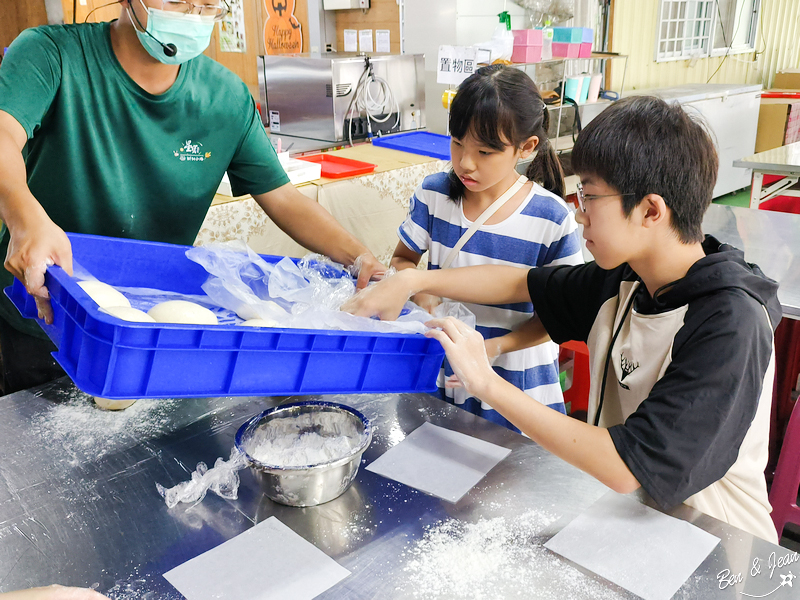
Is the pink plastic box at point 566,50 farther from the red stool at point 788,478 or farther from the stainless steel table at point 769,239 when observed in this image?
the red stool at point 788,478

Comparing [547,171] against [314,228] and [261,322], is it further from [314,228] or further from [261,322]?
[261,322]

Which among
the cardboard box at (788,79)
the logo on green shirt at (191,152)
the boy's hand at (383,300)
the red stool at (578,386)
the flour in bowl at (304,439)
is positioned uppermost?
the cardboard box at (788,79)

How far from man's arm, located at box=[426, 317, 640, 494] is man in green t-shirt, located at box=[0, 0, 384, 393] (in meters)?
0.45

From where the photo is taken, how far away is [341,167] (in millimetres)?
2863

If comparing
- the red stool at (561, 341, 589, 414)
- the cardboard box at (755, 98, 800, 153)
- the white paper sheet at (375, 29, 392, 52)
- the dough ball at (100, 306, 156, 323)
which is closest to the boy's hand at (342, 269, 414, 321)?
the dough ball at (100, 306, 156, 323)

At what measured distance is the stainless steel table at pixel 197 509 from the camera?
0.87m

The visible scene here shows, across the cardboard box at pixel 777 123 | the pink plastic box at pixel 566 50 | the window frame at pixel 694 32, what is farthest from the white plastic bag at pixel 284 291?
the cardboard box at pixel 777 123

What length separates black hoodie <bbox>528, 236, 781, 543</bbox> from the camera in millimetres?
924

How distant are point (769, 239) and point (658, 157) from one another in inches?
70.8

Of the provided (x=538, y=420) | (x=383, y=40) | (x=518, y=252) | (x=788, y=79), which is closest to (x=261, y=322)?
(x=538, y=420)

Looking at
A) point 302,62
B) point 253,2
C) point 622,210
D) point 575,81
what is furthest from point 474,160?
point 253,2

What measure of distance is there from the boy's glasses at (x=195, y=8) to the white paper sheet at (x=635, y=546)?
125 cm

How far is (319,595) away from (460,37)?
4.25 m

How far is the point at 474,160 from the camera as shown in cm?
147
